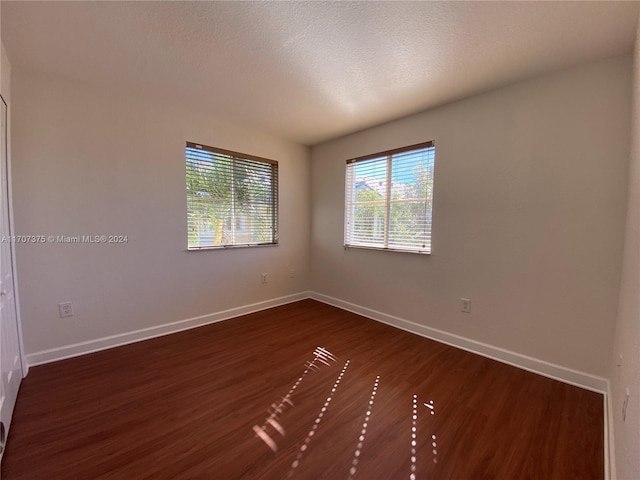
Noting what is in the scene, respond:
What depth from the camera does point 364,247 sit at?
3.40 m

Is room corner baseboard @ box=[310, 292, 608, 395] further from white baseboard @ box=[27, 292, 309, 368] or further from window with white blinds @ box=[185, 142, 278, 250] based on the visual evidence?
window with white blinds @ box=[185, 142, 278, 250]

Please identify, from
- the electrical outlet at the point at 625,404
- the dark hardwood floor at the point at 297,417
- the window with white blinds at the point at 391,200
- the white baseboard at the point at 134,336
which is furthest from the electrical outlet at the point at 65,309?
the electrical outlet at the point at 625,404

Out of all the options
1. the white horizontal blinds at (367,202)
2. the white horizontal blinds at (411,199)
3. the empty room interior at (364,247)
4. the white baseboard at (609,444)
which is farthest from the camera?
the white horizontal blinds at (367,202)

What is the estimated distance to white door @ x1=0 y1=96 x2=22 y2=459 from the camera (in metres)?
1.52

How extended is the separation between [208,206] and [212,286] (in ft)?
3.07

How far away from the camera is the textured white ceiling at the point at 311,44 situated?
1.48 m

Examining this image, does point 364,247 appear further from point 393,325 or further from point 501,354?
point 501,354

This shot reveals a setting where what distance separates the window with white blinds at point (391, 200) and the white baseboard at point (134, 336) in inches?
66.0

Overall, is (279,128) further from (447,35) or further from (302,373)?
(302,373)

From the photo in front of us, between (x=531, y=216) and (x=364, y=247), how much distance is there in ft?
5.62

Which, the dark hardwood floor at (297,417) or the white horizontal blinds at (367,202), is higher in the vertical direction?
the white horizontal blinds at (367,202)

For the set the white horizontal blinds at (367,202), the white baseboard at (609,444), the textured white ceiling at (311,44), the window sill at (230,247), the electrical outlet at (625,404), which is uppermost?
the textured white ceiling at (311,44)

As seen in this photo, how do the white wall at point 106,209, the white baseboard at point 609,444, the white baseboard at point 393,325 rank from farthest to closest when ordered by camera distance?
the white wall at point 106,209 < the white baseboard at point 393,325 < the white baseboard at point 609,444

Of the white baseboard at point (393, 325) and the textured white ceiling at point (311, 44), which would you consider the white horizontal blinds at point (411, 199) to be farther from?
the white baseboard at point (393, 325)
